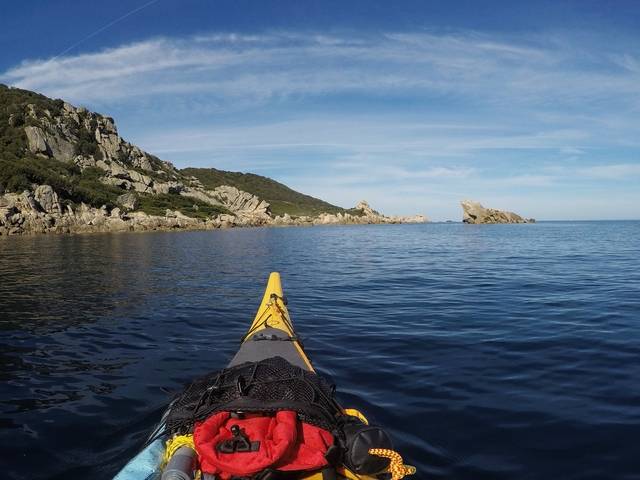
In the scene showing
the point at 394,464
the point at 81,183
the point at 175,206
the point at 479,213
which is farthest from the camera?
the point at 479,213

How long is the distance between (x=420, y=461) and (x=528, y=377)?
449 cm

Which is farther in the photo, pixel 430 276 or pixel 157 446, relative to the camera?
pixel 430 276

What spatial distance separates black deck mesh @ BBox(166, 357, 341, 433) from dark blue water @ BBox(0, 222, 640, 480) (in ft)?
6.37

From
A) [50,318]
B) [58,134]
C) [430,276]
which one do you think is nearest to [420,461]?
[50,318]

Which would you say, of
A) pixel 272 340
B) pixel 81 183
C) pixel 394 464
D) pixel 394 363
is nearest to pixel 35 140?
pixel 81 183

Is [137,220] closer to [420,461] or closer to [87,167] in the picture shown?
[87,167]

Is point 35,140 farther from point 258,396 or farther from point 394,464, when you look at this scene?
point 394,464

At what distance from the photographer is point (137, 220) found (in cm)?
9944

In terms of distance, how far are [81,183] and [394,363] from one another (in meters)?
138

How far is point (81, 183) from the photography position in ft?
413

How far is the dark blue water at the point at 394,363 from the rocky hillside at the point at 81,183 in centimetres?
7417

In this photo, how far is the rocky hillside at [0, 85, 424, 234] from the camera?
292 feet

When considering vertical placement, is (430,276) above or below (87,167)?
below

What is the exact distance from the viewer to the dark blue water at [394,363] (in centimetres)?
662
